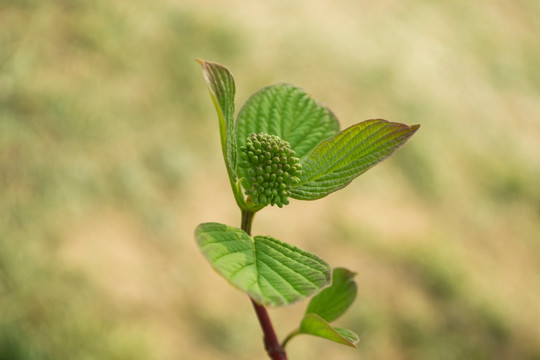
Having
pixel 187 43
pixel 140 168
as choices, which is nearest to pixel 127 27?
pixel 187 43

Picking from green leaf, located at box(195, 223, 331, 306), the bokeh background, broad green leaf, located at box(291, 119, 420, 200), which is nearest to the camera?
green leaf, located at box(195, 223, 331, 306)

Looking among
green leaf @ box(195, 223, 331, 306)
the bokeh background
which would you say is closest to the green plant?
green leaf @ box(195, 223, 331, 306)

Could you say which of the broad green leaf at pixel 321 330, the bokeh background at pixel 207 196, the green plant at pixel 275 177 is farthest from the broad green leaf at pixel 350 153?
the bokeh background at pixel 207 196

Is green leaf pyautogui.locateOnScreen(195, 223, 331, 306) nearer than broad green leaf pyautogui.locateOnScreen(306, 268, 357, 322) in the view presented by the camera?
Yes

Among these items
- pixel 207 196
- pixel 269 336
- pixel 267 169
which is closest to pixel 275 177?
pixel 267 169

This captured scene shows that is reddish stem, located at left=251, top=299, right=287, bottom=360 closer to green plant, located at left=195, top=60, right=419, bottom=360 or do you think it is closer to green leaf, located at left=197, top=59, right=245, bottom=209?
green plant, located at left=195, top=60, right=419, bottom=360

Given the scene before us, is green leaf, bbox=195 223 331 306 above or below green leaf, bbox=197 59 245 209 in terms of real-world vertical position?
below

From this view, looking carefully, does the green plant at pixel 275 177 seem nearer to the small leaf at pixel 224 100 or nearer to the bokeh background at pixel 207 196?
the small leaf at pixel 224 100

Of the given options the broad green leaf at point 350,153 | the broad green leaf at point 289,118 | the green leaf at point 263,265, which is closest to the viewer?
the green leaf at point 263,265
